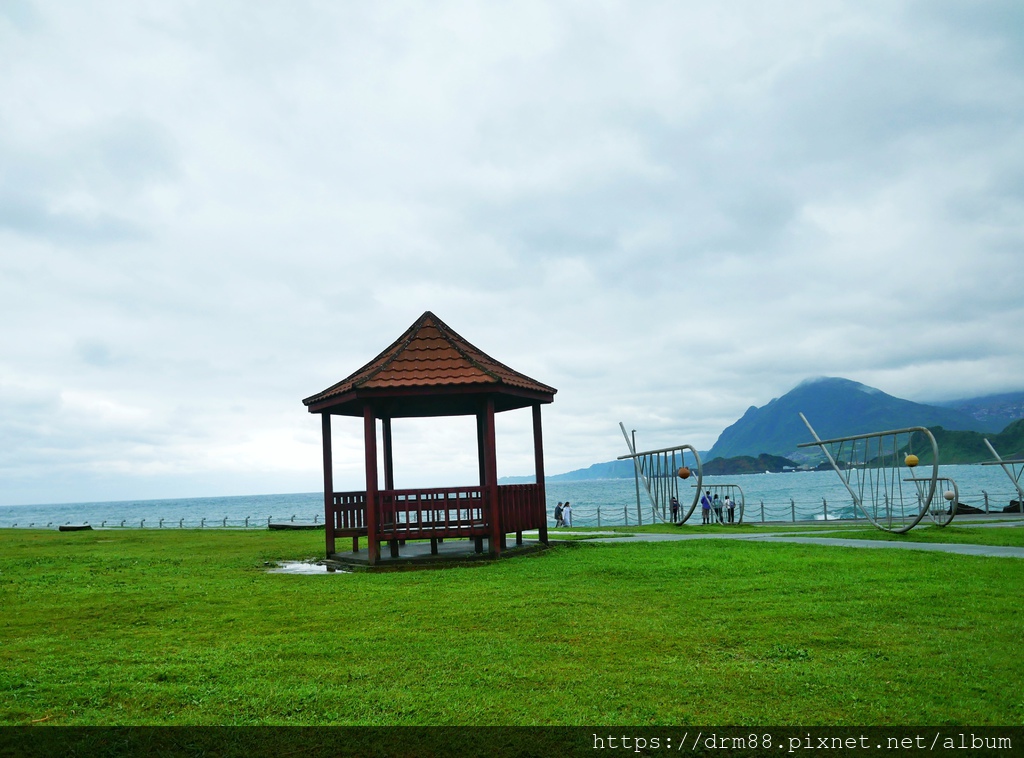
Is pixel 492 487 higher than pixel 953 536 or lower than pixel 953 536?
higher

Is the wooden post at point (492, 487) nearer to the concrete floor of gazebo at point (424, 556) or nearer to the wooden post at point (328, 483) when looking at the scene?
the concrete floor of gazebo at point (424, 556)

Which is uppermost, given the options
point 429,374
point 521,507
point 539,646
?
point 429,374

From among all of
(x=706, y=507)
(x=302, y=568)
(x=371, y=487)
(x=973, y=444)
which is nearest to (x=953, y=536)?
(x=371, y=487)

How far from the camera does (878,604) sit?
858cm

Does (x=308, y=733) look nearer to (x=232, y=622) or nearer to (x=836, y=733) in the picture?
(x=836, y=733)

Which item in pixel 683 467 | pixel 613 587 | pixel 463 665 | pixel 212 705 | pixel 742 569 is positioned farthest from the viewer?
pixel 683 467

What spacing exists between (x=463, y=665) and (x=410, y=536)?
Answer: 25.7 feet

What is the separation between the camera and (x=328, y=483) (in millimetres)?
16250

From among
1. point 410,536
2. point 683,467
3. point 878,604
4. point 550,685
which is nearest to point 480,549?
point 410,536

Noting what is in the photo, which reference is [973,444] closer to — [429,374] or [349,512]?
[429,374]

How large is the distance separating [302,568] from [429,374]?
4.42 m

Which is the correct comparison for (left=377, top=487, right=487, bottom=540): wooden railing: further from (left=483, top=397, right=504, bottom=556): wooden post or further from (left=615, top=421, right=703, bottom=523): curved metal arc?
(left=615, top=421, right=703, bottom=523): curved metal arc

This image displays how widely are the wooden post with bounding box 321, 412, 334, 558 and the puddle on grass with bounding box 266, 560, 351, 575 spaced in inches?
24.6

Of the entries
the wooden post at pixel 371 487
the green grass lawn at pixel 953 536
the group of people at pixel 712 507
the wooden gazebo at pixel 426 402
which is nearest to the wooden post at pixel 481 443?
the wooden gazebo at pixel 426 402
